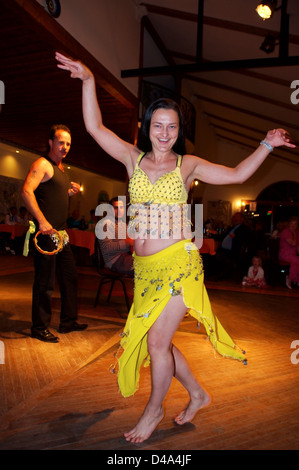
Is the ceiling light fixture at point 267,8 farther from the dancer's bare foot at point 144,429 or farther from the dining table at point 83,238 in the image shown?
the dancer's bare foot at point 144,429

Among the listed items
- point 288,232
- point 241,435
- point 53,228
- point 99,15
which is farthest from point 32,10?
point 288,232

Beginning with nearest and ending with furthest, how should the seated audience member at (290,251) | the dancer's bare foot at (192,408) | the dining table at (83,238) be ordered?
the dancer's bare foot at (192,408)
the dining table at (83,238)
the seated audience member at (290,251)

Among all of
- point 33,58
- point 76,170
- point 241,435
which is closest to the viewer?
point 241,435

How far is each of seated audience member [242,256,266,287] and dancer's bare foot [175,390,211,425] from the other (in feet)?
17.1

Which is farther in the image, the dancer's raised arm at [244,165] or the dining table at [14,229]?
the dining table at [14,229]

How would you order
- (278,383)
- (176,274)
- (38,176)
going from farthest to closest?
(38,176) → (278,383) → (176,274)

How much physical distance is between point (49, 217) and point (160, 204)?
A: 1.61m

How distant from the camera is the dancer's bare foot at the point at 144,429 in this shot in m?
1.60

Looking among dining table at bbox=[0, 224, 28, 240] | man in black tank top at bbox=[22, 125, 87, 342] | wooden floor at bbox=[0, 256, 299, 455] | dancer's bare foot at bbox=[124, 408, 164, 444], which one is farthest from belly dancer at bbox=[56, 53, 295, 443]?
dining table at bbox=[0, 224, 28, 240]

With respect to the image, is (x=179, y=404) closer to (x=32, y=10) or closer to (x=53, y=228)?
(x=53, y=228)

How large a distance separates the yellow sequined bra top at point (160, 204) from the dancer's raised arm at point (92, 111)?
0.13m

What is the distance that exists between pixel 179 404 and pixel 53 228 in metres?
1.75

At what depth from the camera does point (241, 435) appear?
5.59ft

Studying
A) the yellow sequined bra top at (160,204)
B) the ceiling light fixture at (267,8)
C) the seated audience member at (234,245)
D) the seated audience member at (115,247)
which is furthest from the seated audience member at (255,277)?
the yellow sequined bra top at (160,204)
